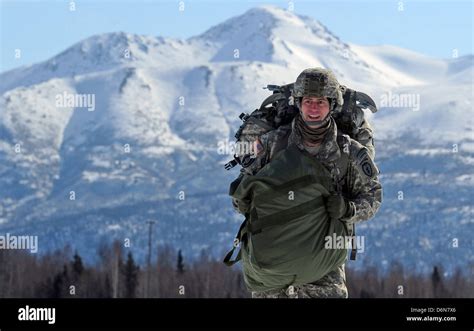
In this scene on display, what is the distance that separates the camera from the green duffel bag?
973 centimetres

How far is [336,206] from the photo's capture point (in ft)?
32.0

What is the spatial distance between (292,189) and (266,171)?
0.80 feet

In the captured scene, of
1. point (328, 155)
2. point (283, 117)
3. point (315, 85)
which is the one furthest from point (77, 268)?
point (315, 85)

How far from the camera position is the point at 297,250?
9.73m

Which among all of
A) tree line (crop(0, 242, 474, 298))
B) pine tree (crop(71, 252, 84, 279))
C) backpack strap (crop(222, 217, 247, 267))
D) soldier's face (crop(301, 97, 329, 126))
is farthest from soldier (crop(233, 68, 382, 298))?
pine tree (crop(71, 252, 84, 279))

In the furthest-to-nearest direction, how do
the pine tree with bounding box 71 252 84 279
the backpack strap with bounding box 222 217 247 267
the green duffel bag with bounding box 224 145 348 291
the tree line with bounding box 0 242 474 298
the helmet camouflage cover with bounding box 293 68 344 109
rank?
the pine tree with bounding box 71 252 84 279 → the tree line with bounding box 0 242 474 298 → the backpack strap with bounding box 222 217 247 267 → the helmet camouflage cover with bounding box 293 68 344 109 → the green duffel bag with bounding box 224 145 348 291

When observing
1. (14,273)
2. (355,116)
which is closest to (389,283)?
(14,273)

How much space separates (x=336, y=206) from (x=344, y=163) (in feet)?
1.89

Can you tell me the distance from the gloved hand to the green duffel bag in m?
0.05

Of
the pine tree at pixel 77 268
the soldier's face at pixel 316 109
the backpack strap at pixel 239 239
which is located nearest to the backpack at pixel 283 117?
the soldier's face at pixel 316 109

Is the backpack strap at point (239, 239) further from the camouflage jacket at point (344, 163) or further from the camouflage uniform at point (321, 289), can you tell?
the camouflage uniform at point (321, 289)

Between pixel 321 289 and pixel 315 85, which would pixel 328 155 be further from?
pixel 321 289

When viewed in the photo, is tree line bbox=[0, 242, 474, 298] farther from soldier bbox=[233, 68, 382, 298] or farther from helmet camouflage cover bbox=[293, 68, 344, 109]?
helmet camouflage cover bbox=[293, 68, 344, 109]
